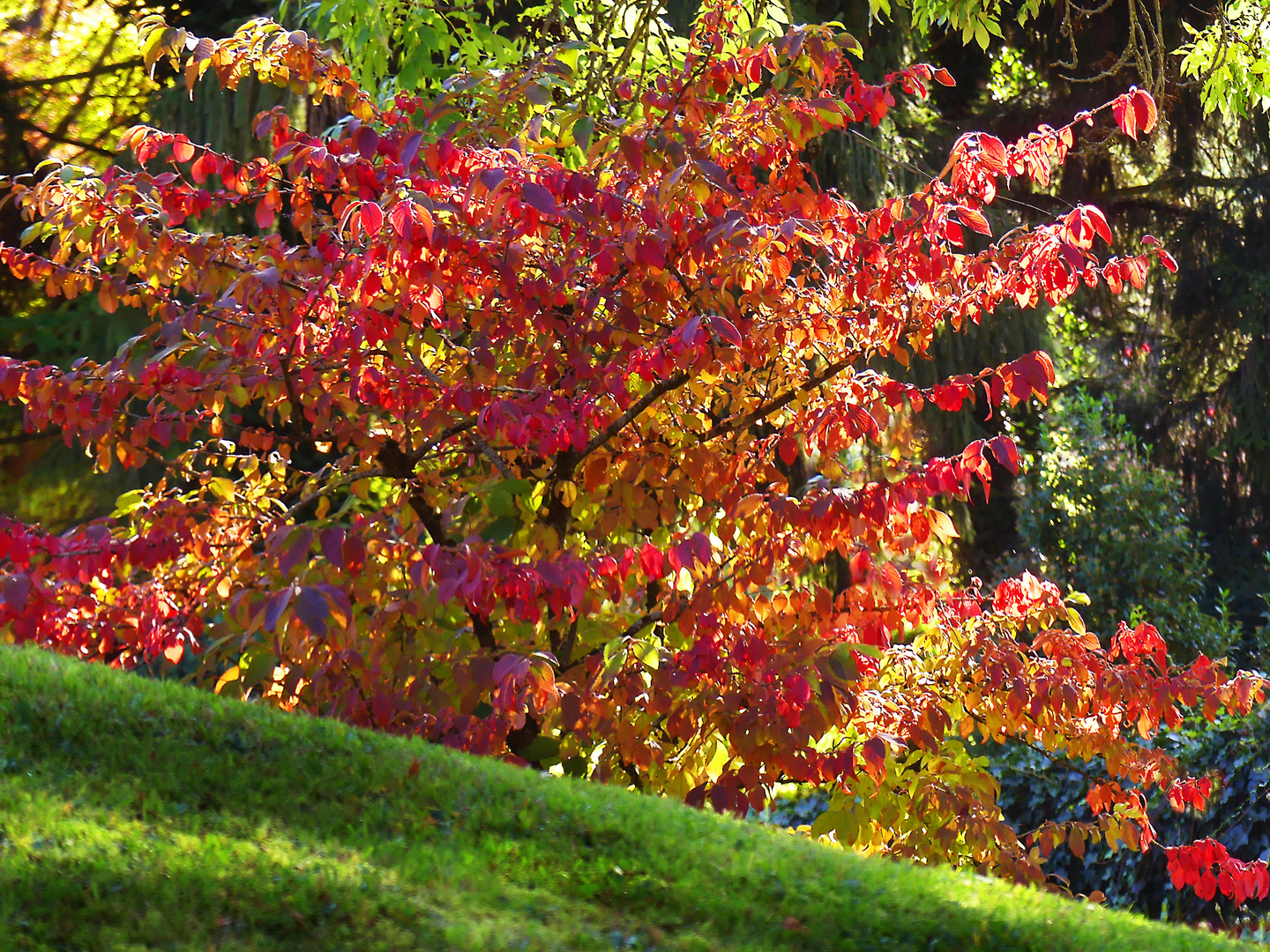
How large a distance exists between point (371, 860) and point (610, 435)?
173 cm

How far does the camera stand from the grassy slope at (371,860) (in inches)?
89.5

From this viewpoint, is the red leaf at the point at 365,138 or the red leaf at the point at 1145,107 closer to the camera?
the red leaf at the point at 365,138

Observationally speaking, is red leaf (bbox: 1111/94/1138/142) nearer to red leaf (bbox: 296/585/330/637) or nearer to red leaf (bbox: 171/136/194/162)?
red leaf (bbox: 296/585/330/637)

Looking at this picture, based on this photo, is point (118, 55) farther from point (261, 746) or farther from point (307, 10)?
point (261, 746)

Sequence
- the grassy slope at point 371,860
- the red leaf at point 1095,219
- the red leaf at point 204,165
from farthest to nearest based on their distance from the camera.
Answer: the red leaf at point 204,165 < the red leaf at point 1095,219 < the grassy slope at point 371,860

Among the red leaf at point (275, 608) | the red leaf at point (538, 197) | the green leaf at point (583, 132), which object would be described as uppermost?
the green leaf at point (583, 132)

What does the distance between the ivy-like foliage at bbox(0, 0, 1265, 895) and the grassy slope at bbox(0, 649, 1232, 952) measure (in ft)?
1.18

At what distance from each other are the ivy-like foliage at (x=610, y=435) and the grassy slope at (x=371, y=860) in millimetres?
359

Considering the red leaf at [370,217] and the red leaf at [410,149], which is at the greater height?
the red leaf at [410,149]

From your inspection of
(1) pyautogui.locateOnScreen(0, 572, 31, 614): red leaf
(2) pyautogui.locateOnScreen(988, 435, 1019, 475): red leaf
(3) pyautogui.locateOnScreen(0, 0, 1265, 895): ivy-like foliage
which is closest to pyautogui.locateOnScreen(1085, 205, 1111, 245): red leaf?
(3) pyautogui.locateOnScreen(0, 0, 1265, 895): ivy-like foliage

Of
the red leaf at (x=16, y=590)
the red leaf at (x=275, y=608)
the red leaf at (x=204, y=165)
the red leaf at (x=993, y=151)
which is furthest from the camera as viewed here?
the red leaf at (x=204, y=165)

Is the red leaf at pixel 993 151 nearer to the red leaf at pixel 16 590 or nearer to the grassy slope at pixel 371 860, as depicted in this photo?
the grassy slope at pixel 371 860

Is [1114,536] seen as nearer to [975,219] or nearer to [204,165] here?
[975,219]

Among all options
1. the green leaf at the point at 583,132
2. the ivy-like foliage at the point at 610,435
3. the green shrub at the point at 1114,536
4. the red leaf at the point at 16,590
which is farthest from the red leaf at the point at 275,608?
the green shrub at the point at 1114,536
